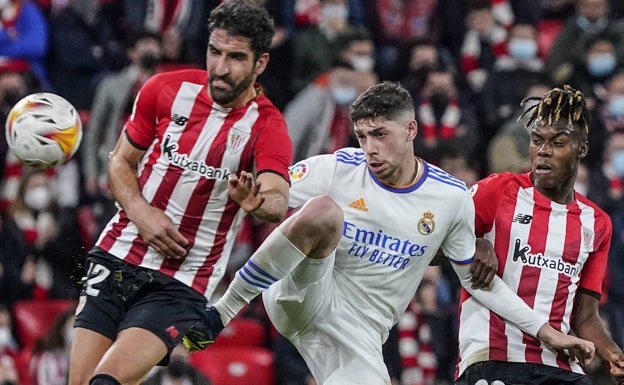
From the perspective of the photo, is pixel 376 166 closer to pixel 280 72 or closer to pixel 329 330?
pixel 329 330

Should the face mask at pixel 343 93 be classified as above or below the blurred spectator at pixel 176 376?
above

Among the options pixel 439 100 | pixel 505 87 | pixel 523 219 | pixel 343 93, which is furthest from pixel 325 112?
→ pixel 523 219

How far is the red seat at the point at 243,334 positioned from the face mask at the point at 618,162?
309 centimetres

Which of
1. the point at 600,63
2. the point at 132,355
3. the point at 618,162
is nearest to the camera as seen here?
the point at 132,355

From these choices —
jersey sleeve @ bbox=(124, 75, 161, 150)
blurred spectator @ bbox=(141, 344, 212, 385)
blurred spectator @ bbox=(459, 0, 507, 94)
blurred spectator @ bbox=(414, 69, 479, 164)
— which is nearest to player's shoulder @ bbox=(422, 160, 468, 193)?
jersey sleeve @ bbox=(124, 75, 161, 150)

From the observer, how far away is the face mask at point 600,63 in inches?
459

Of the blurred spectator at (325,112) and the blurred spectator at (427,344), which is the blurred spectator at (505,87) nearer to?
the blurred spectator at (325,112)

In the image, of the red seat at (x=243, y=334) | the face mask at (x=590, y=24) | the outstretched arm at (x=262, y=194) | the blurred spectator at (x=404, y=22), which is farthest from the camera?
the blurred spectator at (x=404, y=22)

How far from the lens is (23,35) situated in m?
11.3

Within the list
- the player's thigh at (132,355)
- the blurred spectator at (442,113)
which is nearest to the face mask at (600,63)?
the blurred spectator at (442,113)

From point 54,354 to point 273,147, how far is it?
4.05 meters

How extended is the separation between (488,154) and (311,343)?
4603mm

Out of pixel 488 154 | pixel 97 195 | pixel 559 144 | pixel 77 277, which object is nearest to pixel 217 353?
pixel 97 195

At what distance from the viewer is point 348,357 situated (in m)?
6.74
